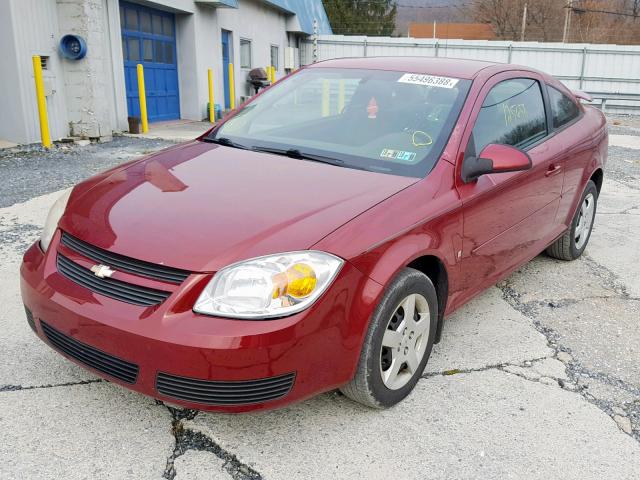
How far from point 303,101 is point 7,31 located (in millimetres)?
6981

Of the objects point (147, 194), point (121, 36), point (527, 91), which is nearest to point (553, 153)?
point (527, 91)

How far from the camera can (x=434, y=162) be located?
2953 millimetres

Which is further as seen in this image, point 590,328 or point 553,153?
point 553,153

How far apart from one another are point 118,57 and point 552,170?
9.66 meters

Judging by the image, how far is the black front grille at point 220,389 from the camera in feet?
7.04

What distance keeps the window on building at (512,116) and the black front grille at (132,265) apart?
65.9 inches

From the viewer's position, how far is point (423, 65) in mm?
3641

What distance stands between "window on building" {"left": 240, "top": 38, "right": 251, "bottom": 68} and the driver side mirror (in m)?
16.4

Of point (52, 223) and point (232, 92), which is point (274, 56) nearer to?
point (232, 92)

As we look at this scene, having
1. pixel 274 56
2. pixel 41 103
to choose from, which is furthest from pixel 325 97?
pixel 274 56

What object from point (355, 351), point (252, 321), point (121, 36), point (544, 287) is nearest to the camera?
point (252, 321)

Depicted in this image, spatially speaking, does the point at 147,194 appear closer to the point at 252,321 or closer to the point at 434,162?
the point at 252,321

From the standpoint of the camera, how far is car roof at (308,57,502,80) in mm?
3520

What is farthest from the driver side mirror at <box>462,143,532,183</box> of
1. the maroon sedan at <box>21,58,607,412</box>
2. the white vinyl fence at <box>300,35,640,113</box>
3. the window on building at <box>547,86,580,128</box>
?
the white vinyl fence at <box>300,35,640,113</box>
